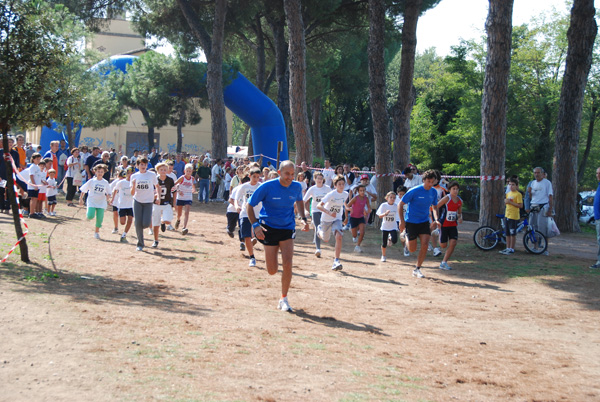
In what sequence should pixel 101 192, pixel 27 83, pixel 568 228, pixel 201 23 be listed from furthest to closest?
1. pixel 201 23
2. pixel 568 228
3. pixel 101 192
4. pixel 27 83

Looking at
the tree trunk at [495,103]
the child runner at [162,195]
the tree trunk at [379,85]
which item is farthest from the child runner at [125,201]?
the tree trunk at [495,103]

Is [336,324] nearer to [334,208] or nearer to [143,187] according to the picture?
[334,208]

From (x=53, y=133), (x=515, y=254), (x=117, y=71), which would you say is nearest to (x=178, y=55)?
(x=117, y=71)

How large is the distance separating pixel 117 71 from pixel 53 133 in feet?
23.8

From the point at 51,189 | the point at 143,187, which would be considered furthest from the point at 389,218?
the point at 51,189

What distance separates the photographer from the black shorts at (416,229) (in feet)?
37.9

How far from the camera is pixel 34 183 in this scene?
16.6 meters

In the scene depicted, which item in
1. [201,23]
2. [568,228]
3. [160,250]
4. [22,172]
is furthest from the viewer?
[201,23]

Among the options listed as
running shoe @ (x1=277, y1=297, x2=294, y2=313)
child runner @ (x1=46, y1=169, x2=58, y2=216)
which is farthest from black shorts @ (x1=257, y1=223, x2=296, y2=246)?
child runner @ (x1=46, y1=169, x2=58, y2=216)

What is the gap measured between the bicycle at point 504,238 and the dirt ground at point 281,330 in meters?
1.60

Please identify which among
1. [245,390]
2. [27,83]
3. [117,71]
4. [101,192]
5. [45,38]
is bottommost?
[245,390]

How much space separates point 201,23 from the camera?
3050 centimetres

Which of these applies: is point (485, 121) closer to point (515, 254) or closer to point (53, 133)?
point (515, 254)

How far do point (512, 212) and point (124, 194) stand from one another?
8.80 metres
